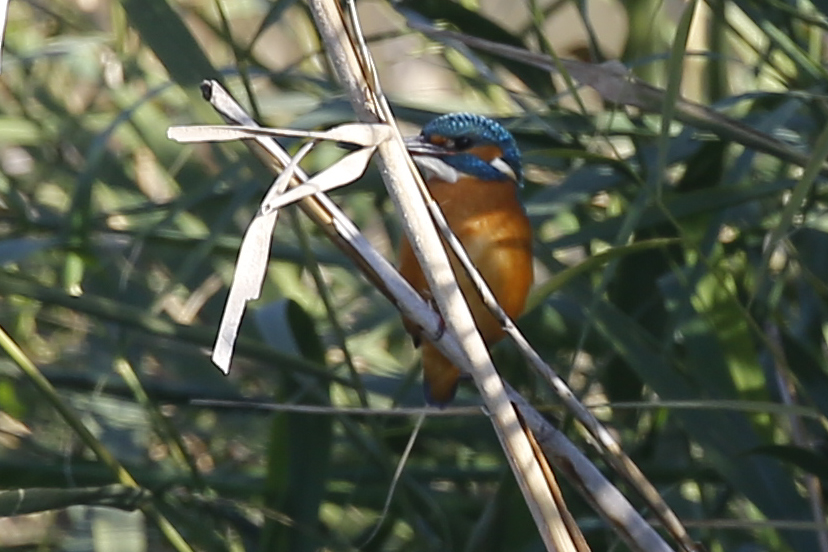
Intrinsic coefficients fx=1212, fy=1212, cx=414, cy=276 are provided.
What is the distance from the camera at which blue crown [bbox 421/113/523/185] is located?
175 cm

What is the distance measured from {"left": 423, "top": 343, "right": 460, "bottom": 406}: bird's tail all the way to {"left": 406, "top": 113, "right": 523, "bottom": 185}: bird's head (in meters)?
0.29

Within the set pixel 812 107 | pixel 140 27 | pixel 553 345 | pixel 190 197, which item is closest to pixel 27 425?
pixel 190 197

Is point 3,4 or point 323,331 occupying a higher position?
point 3,4

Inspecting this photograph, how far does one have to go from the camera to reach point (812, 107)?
1442 mm

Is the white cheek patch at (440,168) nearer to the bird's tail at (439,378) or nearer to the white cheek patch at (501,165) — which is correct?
the white cheek patch at (501,165)

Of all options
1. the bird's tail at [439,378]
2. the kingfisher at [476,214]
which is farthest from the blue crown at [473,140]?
the bird's tail at [439,378]

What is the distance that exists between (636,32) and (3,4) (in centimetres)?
125

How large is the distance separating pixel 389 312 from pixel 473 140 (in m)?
0.35

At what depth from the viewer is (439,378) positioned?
65.8 inches

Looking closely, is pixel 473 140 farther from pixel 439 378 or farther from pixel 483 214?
pixel 439 378

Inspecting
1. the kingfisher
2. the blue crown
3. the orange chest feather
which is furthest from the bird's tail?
the blue crown

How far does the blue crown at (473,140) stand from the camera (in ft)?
5.73

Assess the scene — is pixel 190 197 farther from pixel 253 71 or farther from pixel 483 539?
pixel 483 539

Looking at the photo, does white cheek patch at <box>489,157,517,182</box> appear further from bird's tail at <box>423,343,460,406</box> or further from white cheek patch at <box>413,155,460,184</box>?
bird's tail at <box>423,343,460,406</box>
